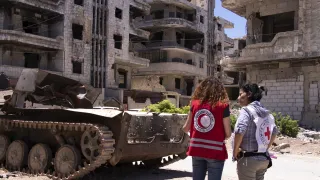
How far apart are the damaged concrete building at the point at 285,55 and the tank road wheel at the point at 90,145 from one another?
13334mm

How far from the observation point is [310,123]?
1880 cm

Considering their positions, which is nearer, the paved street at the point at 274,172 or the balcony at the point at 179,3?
the paved street at the point at 274,172

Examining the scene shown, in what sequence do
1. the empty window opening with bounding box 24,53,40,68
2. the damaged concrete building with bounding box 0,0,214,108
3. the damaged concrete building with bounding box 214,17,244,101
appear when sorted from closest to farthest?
the damaged concrete building with bounding box 0,0,214,108, the empty window opening with bounding box 24,53,40,68, the damaged concrete building with bounding box 214,17,244,101

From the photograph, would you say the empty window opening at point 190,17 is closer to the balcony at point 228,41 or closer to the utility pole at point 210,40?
the utility pole at point 210,40

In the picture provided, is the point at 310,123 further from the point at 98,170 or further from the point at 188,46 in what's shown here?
the point at 188,46

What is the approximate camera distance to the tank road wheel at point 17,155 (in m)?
8.34

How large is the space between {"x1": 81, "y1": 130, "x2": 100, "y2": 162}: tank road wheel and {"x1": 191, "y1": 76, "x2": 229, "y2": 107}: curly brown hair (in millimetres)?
2880

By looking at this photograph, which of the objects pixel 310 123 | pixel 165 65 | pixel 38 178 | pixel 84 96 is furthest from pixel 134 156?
pixel 165 65

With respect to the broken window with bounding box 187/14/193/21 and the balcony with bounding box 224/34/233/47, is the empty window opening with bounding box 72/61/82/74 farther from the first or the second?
the balcony with bounding box 224/34/233/47

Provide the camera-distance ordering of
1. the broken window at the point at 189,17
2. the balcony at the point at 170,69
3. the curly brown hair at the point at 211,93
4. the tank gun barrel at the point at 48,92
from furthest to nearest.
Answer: the broken window at the point at 189,17 < the balcony at the point at 170,69 < the tank gun barrel at the point at 48,92 < the curly brown hair at the point at 211,93

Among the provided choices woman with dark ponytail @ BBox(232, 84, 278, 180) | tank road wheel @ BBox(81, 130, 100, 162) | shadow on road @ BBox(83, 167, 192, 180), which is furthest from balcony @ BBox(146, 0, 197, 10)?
woman with dark ponytail @ BBox(232, 84, 278, 180)

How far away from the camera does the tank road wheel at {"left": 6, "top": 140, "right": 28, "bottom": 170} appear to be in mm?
8344

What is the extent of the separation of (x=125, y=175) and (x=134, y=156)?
112 centimetres

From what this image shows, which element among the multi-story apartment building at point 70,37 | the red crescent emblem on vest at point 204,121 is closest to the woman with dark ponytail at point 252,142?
the red crescent emblem on vest at point 204,121
